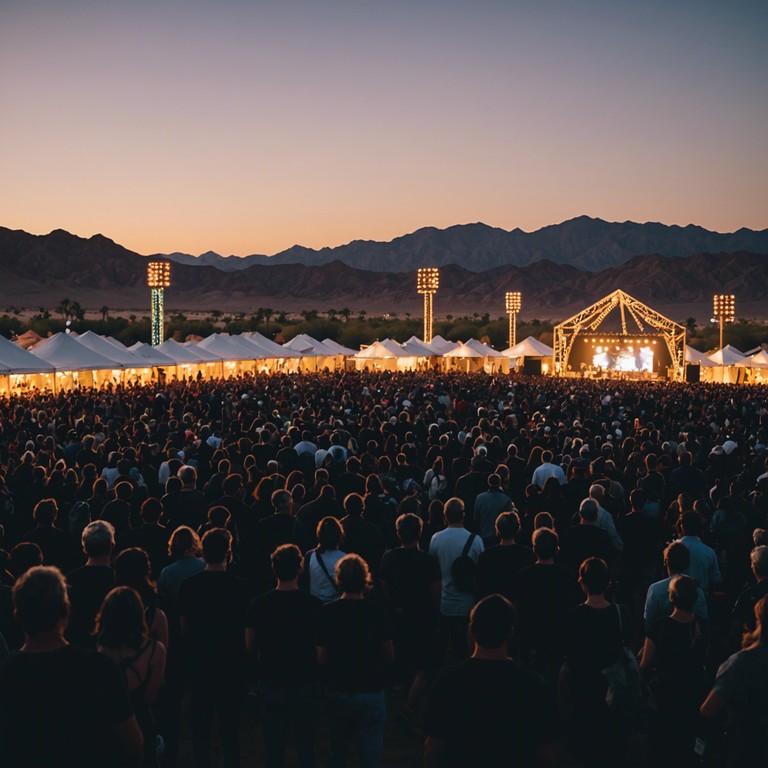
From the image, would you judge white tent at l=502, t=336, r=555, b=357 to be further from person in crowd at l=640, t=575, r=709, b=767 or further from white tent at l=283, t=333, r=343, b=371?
person in crowd at l=640, t=575, r=709, b=767

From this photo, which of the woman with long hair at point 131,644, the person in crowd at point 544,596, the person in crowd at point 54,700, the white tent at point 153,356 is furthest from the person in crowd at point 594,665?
the white tent at point 153,356

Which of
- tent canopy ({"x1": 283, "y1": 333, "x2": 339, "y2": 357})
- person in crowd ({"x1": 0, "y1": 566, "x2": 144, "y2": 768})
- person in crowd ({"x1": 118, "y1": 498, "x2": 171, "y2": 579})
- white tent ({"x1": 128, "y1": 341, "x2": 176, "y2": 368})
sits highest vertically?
tent canopy ({"x1": 283, "y1": 333, "x2": 339, "y2": 357})

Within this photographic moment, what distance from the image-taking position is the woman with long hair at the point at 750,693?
3871 mm

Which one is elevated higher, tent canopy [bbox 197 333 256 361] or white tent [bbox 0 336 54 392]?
tent canopy [bbox 197 333 256 361]

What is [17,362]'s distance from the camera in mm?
25062

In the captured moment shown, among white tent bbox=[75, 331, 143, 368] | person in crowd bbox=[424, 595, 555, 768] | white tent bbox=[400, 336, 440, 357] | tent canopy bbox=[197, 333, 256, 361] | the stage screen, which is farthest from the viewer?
white tent bbox=[400, 336, 440, 357]

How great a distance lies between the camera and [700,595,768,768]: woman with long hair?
3.87 meters

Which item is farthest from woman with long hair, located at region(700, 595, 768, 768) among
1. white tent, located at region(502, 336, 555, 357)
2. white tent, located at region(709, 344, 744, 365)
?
white tent, located at region(502, 336, 555, 357)

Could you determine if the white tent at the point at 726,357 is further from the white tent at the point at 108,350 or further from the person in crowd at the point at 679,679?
the person in crowd at the point at 679,679

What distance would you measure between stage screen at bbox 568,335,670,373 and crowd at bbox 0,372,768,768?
38.4 m

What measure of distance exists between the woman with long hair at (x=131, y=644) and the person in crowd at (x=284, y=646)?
72 centimetres

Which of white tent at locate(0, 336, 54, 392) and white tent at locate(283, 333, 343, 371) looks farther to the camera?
white tent at locate(283, 333, 343, 371)

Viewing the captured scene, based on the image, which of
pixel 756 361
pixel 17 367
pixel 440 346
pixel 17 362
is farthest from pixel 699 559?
pixel 440 346

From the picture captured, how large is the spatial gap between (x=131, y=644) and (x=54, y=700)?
28.8 inches
